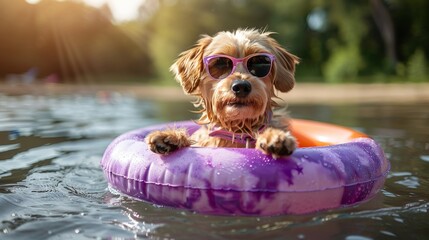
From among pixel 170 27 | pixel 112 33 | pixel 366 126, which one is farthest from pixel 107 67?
pixel 366 126

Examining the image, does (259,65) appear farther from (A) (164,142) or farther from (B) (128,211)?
(B) (128,211)

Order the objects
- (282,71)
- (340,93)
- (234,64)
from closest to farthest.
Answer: (234,64) < (282,71) < (340,93)

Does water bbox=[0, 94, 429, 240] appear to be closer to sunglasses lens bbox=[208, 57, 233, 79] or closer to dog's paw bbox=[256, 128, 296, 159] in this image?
dog's paw bbox=[256, 128, 296, 159]

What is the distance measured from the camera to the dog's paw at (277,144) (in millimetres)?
4426

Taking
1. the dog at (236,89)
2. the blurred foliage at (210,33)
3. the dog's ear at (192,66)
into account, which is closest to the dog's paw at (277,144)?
the dog at (236,89)

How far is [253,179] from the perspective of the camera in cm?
444

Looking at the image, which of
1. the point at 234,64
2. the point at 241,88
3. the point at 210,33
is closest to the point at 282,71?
the point at 234,64

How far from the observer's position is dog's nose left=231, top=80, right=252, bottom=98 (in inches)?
192

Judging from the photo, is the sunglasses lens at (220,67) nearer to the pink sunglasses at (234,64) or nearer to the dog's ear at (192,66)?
the pink sunglasses at (234,64)

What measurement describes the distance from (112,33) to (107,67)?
316 centimetres

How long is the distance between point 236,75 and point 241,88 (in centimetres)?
20

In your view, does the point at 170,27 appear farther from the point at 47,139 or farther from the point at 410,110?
the point at 47,139

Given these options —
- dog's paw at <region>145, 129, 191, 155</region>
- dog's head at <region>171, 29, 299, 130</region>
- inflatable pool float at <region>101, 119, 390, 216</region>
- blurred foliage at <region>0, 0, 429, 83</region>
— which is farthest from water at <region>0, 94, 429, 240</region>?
blurred foliage at <region>0, 0, 429, 83</region>

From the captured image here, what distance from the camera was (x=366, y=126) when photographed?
11766mm
